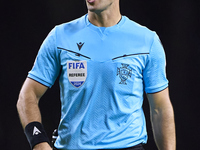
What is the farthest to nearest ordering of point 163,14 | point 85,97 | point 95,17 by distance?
1. point 163,14
2. point 95,17
3. point 85,97

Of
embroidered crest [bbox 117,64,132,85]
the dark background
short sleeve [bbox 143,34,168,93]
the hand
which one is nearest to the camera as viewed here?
the hand

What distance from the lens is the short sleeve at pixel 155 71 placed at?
2.21 metres

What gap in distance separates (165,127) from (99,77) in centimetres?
47

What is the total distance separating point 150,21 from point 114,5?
5.31ft

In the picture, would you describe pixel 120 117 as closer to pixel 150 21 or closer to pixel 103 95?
pixel 103 95

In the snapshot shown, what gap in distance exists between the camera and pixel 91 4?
2.11 meters

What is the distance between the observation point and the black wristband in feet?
6.57

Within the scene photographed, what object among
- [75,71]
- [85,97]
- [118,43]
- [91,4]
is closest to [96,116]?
[85,97]

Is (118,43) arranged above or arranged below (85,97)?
above

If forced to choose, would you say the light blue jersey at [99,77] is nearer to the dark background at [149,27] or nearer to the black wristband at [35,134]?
the black wristband at [35,134]

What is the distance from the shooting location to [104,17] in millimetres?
2199

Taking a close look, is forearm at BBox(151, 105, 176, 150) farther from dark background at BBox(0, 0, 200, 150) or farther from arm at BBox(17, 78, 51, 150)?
dark background at BBox(0, 0, 200, 150)

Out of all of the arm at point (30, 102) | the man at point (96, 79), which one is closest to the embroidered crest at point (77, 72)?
the man at point (96, 79)

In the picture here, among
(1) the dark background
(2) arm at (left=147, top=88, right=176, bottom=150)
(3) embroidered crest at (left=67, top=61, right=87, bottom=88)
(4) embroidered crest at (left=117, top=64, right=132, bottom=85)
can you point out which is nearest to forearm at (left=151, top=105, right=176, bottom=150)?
(2) arm at (left=147, top=88, right=176, bottom=150)
